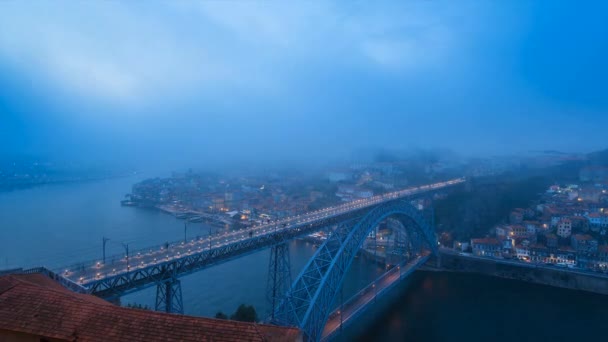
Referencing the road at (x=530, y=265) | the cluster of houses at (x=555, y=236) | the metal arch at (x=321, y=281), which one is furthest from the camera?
the cluster of houses at (x=555, y=236)

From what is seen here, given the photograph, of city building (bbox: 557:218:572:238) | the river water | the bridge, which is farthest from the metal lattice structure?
city building (bbox: 557:218:572:238)

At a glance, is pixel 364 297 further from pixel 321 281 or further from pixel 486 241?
pixel 486 241

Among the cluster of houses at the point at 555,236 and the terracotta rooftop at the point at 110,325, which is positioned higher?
the terracotta rooftop at the point at 110,325

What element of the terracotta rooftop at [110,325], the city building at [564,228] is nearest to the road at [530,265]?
the city building at [564,228]

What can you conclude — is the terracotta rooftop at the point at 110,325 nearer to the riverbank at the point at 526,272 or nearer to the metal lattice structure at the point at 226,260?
the metal lattice structure at the point at 226,260

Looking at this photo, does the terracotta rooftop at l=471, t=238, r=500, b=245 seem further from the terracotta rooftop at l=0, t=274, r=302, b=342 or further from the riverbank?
the terracotta rooftop at l=0, t=274, r=302, b=342

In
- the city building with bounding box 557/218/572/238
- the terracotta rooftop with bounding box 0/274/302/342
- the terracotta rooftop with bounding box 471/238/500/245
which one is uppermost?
the terracotta rooftop with bounding box 0/274/302/342

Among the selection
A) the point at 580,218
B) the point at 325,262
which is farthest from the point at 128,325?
the point at 580,218

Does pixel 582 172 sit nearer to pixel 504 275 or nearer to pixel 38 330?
pixel 504 275
